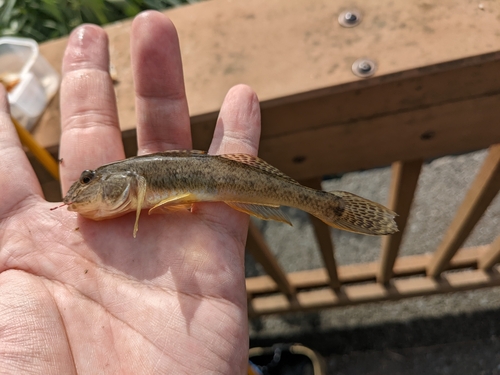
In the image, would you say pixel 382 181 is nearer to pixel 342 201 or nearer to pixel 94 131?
pixel 342 201

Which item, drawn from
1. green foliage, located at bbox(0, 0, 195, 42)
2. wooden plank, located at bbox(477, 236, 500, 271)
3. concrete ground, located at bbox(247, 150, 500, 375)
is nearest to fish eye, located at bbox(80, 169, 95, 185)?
green foliage, located at bbox(0, 0, 195, 42)

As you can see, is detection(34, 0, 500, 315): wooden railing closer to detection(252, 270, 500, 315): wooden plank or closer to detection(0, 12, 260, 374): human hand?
detection(0, 12, 260, 374): human hand

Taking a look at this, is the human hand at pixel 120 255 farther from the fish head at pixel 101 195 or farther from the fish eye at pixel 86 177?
the fish eye at pixel 86 177

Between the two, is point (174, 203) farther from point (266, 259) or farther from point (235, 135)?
point (266, 259)

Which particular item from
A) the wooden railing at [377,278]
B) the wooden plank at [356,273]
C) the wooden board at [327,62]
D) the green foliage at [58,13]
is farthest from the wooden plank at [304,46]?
the wooden plank at [356,273]

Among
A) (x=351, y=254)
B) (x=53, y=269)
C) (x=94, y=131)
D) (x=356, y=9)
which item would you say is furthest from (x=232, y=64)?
(x=351, y=254)
